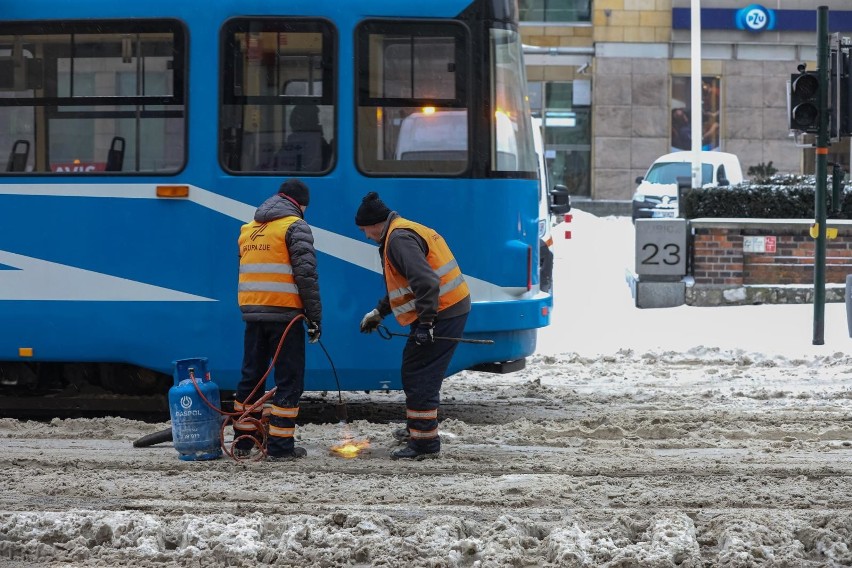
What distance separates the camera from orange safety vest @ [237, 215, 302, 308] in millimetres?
8156

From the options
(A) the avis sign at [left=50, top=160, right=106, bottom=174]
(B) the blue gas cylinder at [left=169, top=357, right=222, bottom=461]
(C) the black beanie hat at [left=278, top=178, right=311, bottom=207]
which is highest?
(A) the avis sign at [left=50, top=160, right=106, bottom=174]

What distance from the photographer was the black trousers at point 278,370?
26.8 ft

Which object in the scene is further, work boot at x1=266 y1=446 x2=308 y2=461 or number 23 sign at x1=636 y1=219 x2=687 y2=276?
number 23 sign at x1=636 y1=219 x2=687 y2=276

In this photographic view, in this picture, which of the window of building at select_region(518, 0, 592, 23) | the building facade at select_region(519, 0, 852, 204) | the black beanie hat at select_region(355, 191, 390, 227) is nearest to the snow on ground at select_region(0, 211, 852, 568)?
the black beanie hat at select_region(355, 191, 390, 227)

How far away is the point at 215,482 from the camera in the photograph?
7527 mm

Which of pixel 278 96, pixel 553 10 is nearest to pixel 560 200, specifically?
pixel 278 96

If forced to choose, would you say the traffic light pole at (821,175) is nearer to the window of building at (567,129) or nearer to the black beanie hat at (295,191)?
the black beanie hat at (295,191)

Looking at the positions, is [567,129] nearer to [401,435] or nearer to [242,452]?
[401,435]

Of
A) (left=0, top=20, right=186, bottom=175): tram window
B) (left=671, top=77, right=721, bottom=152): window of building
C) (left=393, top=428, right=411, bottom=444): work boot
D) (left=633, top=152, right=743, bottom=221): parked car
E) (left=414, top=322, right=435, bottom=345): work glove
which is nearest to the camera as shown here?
(left=414, top=322, right=435, bottom=345): work glove

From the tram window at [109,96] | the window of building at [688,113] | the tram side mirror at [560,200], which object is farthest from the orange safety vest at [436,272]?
the window of building at [688,113]

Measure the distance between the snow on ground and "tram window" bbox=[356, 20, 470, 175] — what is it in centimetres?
197

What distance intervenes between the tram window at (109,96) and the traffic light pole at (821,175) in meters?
7.36

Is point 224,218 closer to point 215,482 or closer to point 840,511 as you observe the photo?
point 215,482

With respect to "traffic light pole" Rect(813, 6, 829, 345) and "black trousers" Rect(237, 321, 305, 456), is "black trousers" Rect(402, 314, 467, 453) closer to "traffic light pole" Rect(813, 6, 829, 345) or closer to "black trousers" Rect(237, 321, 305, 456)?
"black trousers" Rect(237, 321, 305, 456)
